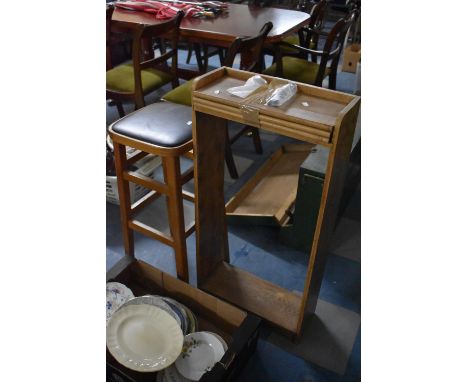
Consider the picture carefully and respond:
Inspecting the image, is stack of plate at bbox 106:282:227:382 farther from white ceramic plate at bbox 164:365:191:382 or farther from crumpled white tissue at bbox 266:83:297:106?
crumpled white tissue at bbox 266:83:297:106

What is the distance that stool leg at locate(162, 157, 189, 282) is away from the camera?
1.45 metres

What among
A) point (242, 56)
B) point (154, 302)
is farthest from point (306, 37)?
point (154, 302)

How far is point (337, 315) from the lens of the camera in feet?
5.65

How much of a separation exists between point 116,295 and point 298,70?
7.27 ft

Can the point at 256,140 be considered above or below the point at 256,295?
above

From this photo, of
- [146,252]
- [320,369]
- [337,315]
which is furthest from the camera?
[146,252]

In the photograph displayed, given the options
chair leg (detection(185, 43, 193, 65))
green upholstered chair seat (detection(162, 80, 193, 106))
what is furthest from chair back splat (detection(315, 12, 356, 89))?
chair leg (detection(185, 43, 193, 65))

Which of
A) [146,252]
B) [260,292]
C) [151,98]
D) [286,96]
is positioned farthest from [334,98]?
[151,98]

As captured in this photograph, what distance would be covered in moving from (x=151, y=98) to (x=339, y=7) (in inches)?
146

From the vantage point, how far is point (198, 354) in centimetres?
141

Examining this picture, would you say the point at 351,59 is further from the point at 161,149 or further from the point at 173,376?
the point at 173,376

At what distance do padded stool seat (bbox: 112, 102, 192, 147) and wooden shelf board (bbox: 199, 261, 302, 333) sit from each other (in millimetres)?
693

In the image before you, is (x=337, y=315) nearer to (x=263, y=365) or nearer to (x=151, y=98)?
(x=263, y=365)

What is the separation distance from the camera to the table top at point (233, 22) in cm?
259
